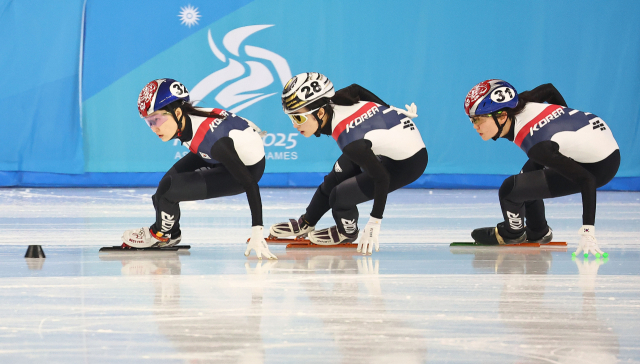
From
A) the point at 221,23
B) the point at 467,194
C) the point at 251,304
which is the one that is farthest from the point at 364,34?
the point at 251,304

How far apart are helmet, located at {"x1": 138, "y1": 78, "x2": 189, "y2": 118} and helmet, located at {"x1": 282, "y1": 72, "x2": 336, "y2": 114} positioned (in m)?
0.58

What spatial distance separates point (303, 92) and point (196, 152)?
2.30 feet

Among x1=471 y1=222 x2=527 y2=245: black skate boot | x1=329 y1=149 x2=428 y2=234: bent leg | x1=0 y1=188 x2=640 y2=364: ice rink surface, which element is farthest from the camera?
x1=471 y1=222 x2=527 y2=245: black skate boot

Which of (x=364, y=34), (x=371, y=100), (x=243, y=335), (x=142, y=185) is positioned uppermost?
(x=364, y=34)

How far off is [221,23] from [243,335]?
7.07m

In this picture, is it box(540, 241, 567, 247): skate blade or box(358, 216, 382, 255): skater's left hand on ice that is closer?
box(358, 216, 382, 255): skater's left hand on ice

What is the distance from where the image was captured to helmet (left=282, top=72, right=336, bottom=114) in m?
3.71

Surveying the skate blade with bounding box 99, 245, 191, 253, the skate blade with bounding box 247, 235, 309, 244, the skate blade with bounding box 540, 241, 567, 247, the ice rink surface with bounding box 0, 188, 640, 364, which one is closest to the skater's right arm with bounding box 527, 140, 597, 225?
the ice rink surface with bounding box 0, 188, 640, 364

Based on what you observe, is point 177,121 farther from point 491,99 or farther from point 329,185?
point 491,99

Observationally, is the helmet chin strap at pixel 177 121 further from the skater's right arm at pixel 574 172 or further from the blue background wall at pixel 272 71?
the blue background wall at pixel 272 71

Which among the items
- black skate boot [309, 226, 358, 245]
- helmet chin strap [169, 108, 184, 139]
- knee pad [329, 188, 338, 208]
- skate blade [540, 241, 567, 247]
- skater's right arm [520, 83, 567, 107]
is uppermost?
skater's right arm [520, 83, 567, 107]

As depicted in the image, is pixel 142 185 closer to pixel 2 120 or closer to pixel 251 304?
pixel 2 120

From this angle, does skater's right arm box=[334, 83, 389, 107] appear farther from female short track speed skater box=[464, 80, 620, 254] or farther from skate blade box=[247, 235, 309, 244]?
skate blade box=[247, 235, 309, 244]

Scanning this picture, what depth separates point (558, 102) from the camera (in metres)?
4.18
